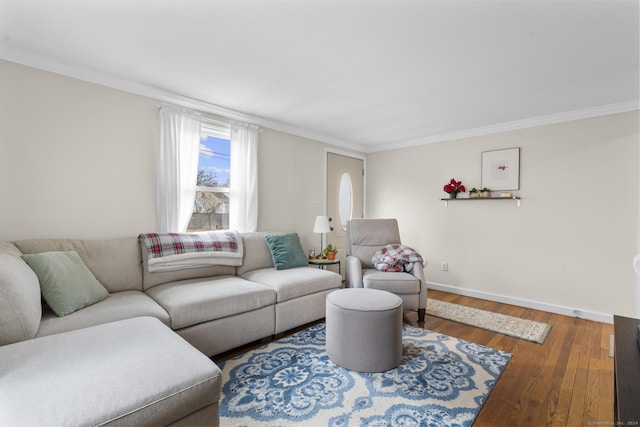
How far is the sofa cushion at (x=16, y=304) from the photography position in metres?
1.39

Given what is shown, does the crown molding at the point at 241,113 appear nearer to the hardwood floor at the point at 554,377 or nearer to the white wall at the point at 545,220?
the white wall at the point at 545,220

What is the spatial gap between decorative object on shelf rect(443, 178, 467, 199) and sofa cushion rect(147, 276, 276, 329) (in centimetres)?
288

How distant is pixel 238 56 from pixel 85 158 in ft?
5.18

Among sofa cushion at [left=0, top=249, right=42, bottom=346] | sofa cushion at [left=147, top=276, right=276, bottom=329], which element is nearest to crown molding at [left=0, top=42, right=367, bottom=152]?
sofa cushion at [left=0, top=249, right=42, bottom=346]

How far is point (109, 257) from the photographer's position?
238 cm

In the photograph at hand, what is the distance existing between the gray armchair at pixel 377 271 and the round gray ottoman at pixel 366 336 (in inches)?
33.3

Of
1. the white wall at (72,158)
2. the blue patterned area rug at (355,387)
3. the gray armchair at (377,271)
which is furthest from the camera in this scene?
the gray armchair at (377,271)

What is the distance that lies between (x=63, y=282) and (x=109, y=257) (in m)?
0.55

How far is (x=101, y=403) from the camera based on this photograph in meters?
1.01

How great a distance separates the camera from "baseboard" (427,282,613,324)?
3.14m

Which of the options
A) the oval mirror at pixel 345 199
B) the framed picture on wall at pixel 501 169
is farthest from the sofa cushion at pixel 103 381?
the framed picture on wall at pixel 501 169

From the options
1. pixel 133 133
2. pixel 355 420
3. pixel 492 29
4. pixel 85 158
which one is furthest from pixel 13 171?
pixel 492 29

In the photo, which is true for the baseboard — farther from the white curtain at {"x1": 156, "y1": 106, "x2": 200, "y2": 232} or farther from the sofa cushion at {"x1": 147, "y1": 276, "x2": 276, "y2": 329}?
the white curtain at {"x1": 156, "y1": 106, "x2": 200, "y2": 232}

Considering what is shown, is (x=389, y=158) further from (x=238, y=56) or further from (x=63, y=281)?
(x=63, y=281)
